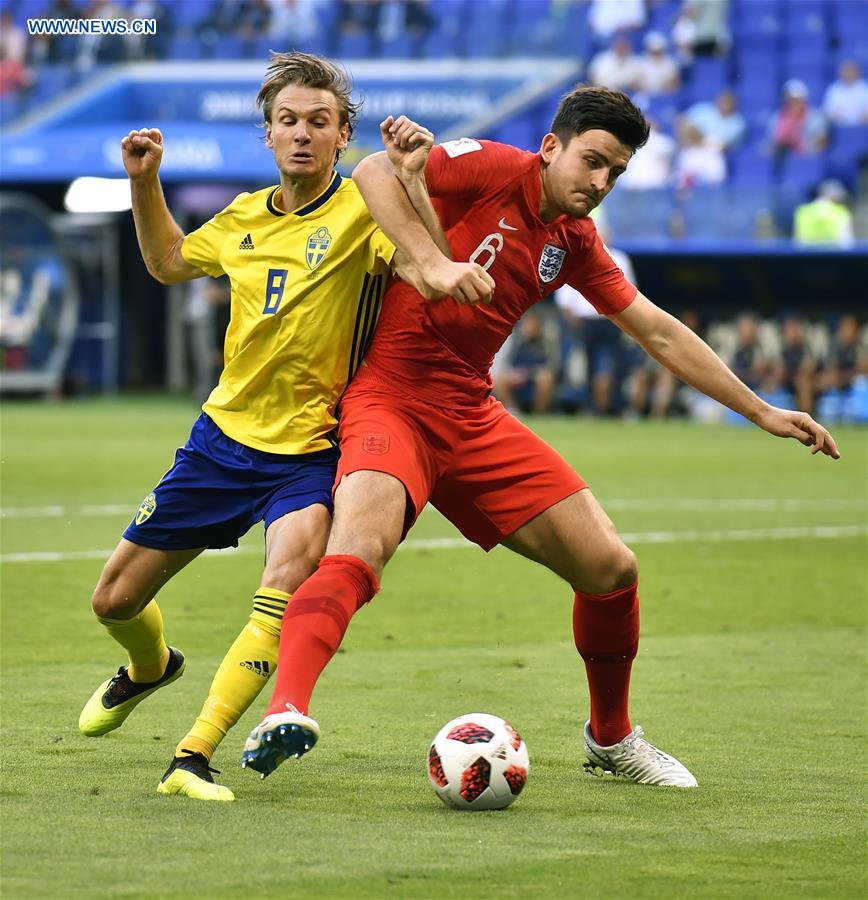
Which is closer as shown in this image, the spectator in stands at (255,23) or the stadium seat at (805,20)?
the stadium seat at (805,20)

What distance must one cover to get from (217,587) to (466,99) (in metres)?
19.5

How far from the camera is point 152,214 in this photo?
18.6 feet

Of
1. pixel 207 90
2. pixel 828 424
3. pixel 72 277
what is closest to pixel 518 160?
pixel 828 424

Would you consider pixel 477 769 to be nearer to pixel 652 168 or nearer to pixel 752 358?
pixel 752 358

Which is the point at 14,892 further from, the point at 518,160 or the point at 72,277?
the point at 72,277

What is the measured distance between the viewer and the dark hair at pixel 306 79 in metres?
5.46

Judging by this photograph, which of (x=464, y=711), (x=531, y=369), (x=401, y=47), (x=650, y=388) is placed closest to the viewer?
(x=464, y=711)

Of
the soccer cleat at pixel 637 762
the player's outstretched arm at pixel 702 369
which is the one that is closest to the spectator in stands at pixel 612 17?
the player's outstretched arm at pixel 702 369

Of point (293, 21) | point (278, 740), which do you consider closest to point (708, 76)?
point (293, 21)

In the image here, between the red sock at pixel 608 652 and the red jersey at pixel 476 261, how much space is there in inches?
31.2

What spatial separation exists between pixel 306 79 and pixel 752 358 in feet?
60.6

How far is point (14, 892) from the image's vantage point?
3.92m

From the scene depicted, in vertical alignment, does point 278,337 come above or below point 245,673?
above

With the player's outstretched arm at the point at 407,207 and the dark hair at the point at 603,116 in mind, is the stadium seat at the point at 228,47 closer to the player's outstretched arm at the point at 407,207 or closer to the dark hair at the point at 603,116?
the dark hair at the point at 603,116
